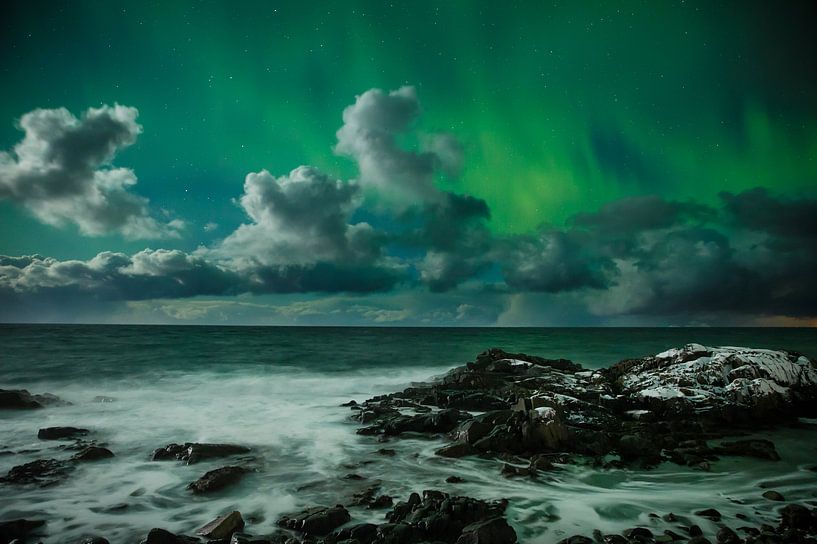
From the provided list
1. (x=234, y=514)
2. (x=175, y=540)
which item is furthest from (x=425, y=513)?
(x=175, y=540)

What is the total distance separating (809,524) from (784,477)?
3.28 m

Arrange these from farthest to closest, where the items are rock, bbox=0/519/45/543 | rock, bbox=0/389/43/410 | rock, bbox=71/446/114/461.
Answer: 1. rock, bbox=0/389/43/410
2. rock, bbox=71/446/114/461
3. rock, bbox=0/519/45/543

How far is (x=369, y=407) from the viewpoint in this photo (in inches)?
631

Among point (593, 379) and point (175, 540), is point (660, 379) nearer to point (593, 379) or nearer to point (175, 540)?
point (593, 379)

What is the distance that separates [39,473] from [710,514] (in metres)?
12.5

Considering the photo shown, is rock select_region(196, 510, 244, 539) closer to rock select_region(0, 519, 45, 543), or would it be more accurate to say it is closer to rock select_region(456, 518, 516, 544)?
rock select_region(0, 519, 45, 543)

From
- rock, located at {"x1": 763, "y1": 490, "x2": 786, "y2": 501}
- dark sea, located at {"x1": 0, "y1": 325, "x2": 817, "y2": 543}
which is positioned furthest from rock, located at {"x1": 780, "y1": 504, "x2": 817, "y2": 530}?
rock, located at {"x1": 763, "y1": 490, "x2": 786, "y2": 501}

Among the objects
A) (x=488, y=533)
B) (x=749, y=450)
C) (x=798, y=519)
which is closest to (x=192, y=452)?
(x=488, y=533)

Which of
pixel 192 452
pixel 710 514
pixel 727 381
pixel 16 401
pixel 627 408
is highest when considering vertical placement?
pixel 727 381

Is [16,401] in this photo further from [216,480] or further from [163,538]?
[163,538]

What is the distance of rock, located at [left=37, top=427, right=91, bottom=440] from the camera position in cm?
1216

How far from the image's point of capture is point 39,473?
9.09 m

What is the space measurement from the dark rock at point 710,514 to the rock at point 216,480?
27.4 feet

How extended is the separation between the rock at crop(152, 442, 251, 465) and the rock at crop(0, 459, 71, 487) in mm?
1780
